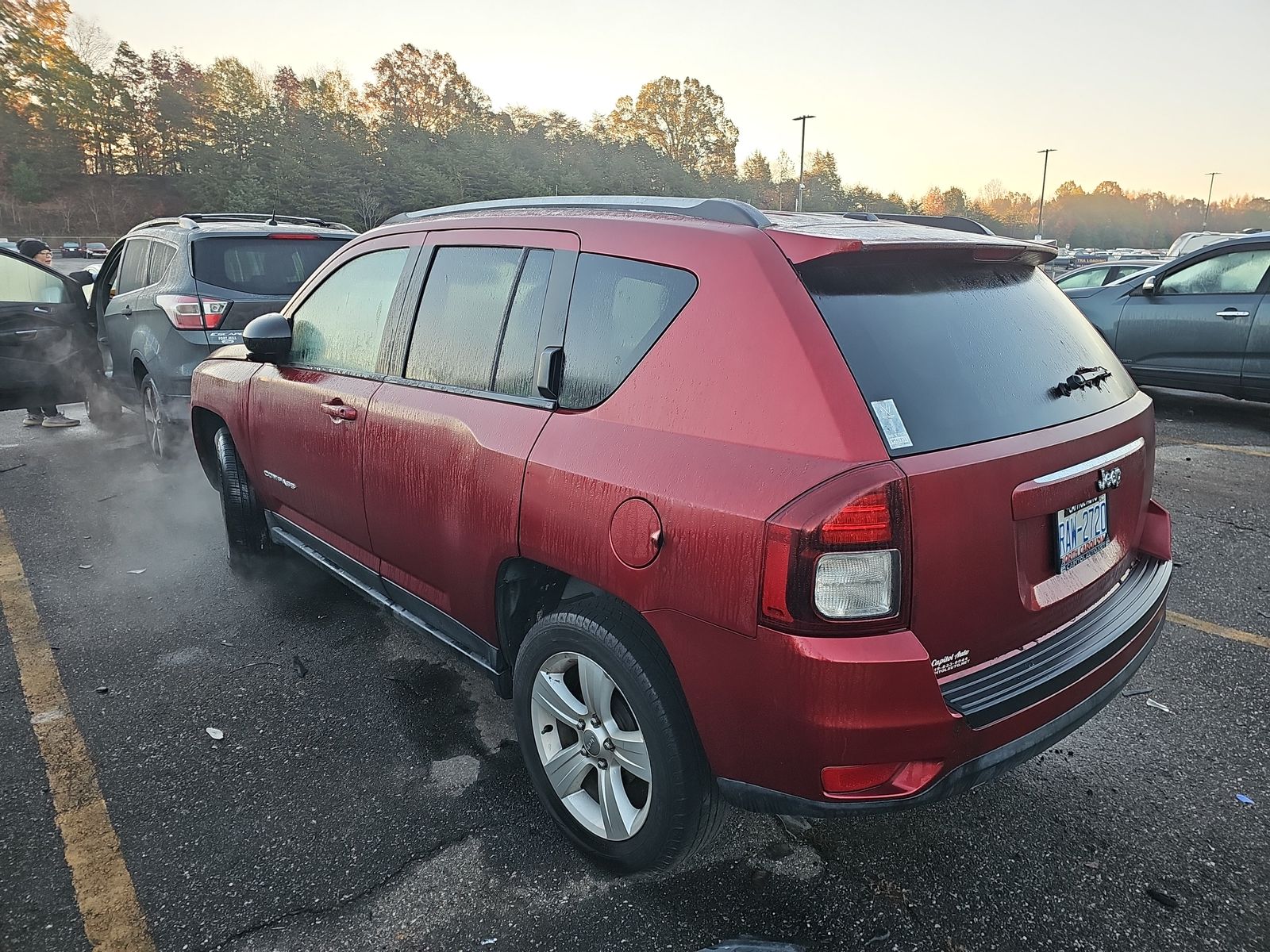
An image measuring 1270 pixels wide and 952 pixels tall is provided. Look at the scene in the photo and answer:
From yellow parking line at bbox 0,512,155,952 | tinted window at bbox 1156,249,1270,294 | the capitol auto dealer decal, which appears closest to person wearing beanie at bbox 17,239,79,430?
yellow parking line at bbox 0,512,155,952

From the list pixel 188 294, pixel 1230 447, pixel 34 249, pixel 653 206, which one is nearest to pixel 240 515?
pixel 188 294

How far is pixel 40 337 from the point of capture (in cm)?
663

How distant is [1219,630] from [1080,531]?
2.27 m

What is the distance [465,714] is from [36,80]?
77.7 meters

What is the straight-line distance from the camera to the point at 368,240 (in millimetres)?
3385

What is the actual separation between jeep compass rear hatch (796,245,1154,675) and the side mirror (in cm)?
255

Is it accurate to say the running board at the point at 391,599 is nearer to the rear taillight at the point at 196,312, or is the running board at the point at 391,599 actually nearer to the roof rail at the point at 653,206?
the roof rail at the point at 653,206

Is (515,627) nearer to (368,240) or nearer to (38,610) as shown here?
(368,240)

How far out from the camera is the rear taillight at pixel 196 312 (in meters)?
5.94

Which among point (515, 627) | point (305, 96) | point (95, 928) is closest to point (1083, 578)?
point (515, 627)

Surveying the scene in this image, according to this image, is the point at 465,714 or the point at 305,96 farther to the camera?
the point at 305,96

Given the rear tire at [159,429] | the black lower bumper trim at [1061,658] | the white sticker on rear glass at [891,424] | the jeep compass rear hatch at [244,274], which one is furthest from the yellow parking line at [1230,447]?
the rear tire at [159,429]

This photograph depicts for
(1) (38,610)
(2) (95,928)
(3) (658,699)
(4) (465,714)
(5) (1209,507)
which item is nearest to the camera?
(3) (658,699)

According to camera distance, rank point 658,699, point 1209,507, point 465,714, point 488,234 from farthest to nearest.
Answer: point 1209,507, point 465,714, point 488,234, point 658,699
